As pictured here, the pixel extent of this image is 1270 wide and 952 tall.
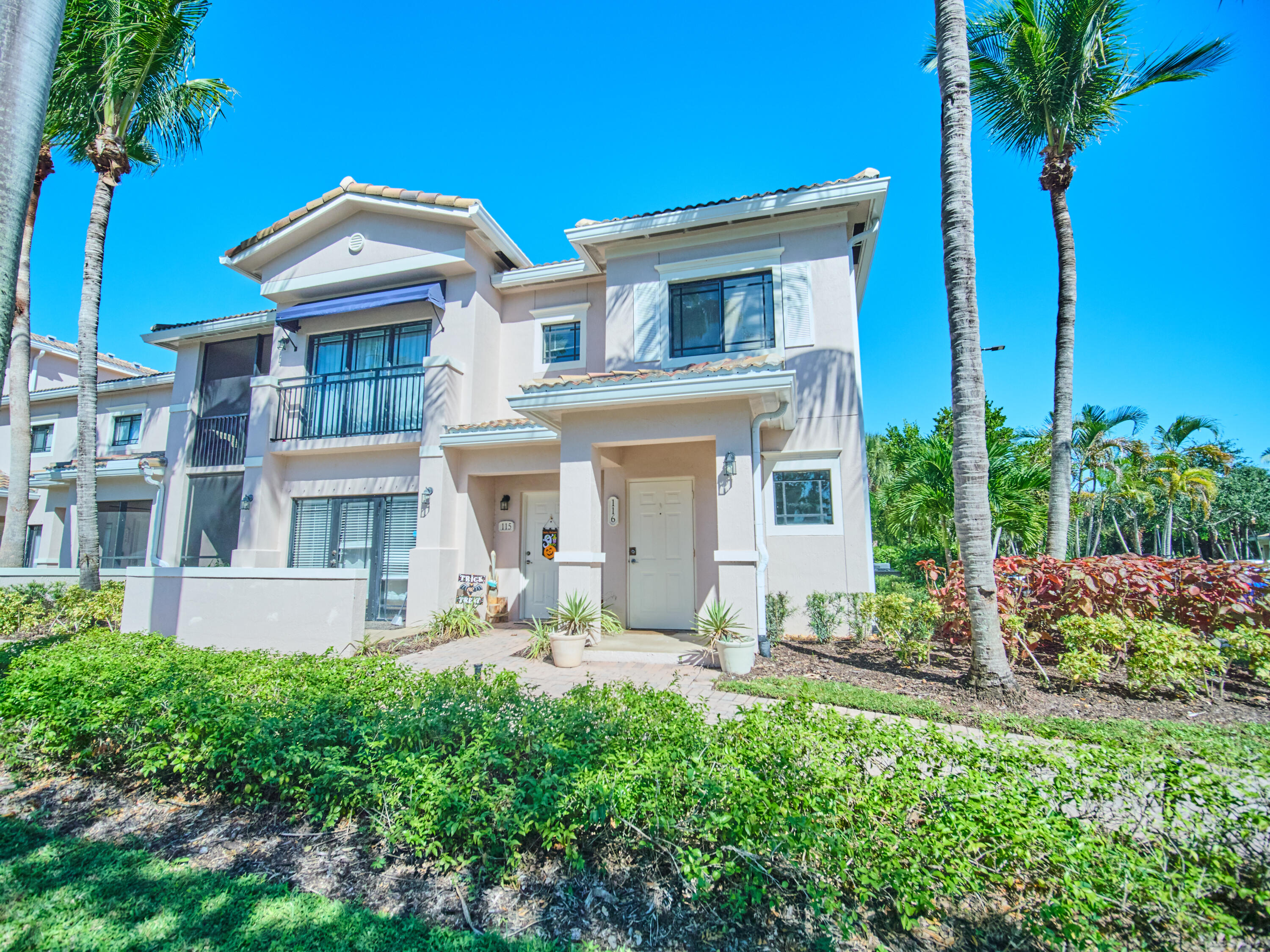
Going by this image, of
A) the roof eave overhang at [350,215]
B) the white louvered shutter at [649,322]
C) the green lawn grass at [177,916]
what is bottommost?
the green lawn grass at [177,916]

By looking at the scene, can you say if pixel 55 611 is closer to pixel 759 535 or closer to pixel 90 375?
pixel 90 375

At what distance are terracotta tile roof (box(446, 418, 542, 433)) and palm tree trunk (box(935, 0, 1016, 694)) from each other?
6.50 metres

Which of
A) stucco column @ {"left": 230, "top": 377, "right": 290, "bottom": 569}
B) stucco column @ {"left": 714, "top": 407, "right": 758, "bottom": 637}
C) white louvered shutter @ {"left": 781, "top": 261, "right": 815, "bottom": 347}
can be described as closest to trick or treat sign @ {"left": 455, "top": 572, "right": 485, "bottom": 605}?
stucco column @ {"left": 230, "top": 377, "right": 290, "bottom": 569}

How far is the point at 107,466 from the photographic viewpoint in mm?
14734

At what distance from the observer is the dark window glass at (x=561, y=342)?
39.3ft

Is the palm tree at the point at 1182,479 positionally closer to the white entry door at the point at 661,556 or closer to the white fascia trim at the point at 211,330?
the white entry door at the point at 661,556

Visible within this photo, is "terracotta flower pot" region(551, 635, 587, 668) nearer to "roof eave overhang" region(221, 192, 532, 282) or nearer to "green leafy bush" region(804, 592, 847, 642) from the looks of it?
"green leafy bush" region(804, 592, 847, 642)

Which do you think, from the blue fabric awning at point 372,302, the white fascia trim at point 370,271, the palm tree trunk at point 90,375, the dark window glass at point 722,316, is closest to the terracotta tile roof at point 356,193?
the white fascia trim at point 370,271

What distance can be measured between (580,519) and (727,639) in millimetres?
2709

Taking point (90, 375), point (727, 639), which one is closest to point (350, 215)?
point (90, 375)

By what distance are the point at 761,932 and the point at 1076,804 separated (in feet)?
5.28

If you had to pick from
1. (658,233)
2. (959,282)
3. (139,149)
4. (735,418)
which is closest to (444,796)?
(735,418)

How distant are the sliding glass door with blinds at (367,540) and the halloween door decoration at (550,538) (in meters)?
2.49

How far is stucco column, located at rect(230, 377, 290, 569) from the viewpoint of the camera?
11.9 m
